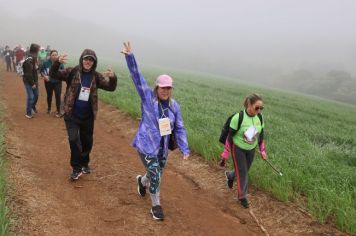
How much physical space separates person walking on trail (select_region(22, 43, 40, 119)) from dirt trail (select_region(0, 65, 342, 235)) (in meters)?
2.22

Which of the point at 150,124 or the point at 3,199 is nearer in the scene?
the point at 3,199

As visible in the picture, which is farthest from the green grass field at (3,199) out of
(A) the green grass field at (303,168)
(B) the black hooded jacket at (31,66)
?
(B) the black hooded jacket at (31,66)

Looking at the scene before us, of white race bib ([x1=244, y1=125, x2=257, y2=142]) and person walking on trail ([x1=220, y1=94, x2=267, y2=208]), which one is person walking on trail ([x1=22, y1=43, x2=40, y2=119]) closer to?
person walking on trail ([x1=220, y1=94, x2=267, y2=208])

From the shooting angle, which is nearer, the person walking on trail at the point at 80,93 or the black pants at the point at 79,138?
the person walking on trail at the point at 80,93

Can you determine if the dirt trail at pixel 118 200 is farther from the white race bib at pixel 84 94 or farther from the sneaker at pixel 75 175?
the white race bib at pixel 84 94

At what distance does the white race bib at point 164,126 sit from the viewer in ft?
18.0

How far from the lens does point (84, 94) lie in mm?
6531

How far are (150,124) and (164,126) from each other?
0.20 metres

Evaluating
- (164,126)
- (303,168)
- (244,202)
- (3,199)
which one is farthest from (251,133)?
(3,199)

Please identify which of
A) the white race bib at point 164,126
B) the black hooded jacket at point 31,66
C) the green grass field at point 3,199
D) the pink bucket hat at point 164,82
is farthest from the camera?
the black hooded jacket at point 31,66

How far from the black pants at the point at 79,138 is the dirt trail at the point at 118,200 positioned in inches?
14.6

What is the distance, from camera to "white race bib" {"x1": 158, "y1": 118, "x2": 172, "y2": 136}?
550 cm

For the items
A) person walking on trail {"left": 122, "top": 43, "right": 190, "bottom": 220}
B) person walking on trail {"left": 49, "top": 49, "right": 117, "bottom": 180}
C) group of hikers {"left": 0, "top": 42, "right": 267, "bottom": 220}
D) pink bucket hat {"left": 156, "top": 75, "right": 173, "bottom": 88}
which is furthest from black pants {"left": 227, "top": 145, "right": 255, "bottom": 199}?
person walking on trail {"left": 49, "top": 49, "right": 117, "bottom": 180}

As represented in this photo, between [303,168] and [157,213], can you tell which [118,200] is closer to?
[157,213]
